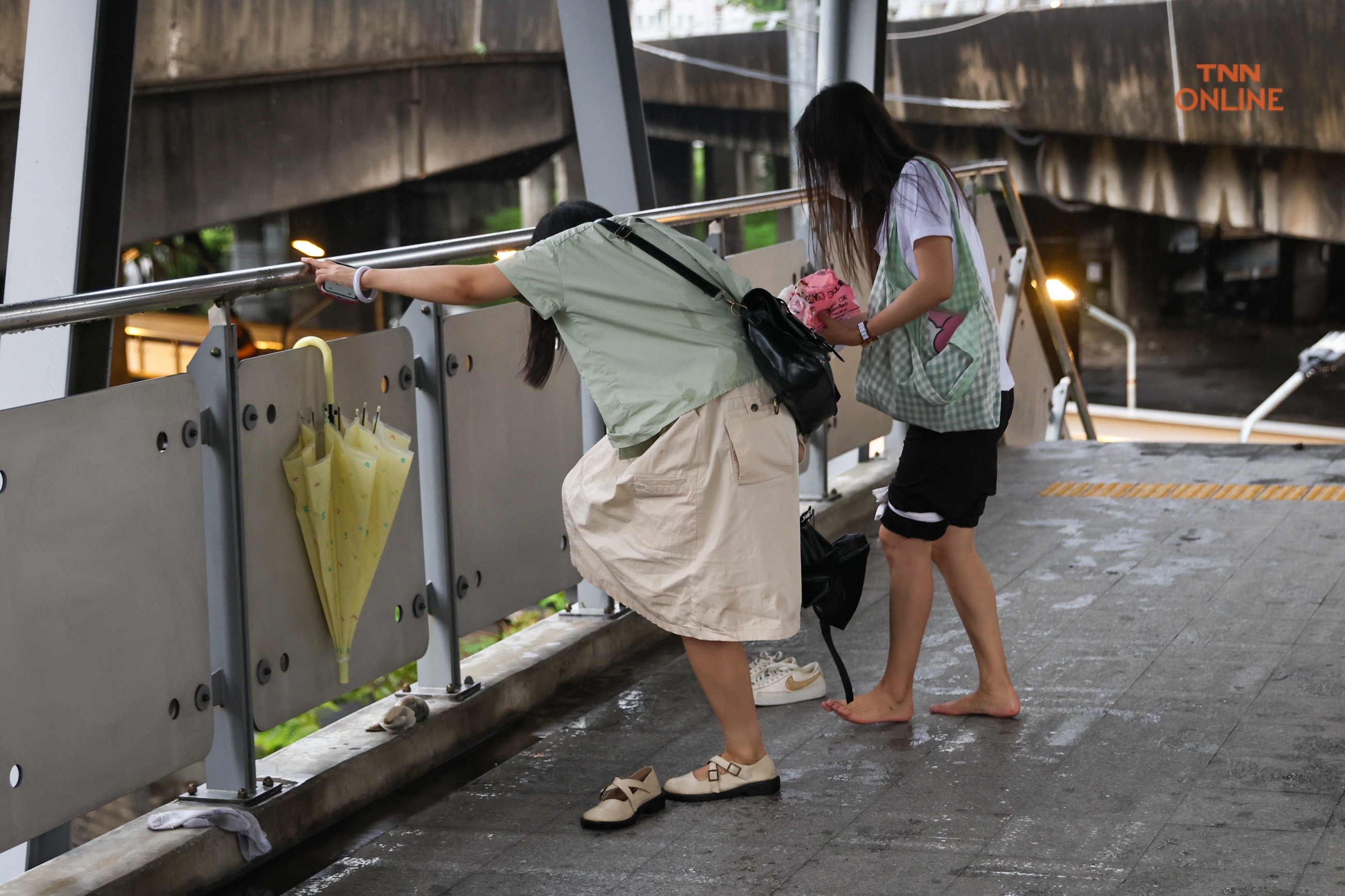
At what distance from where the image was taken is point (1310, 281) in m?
28.4

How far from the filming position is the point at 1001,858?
105 inches

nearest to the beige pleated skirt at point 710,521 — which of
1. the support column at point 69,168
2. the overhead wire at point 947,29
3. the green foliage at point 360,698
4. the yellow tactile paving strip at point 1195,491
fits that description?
the support column at point 69,168

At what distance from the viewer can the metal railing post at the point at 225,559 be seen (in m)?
2.75

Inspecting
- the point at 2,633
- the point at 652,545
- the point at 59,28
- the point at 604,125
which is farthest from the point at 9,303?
the point at 604,125

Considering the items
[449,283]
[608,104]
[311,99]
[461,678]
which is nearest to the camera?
[449,283]

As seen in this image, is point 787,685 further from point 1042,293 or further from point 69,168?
point 1042,293

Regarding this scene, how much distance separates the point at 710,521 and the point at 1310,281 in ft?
93.5

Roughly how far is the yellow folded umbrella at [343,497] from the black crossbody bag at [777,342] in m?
0.69

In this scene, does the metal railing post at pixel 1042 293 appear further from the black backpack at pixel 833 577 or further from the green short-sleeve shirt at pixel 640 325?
the green short-sleeve shirt at pixel 640 325

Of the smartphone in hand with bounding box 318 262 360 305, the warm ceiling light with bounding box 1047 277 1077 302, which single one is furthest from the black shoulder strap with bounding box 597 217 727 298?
the warm ceiling light with bounding box 1047 277 1077 302

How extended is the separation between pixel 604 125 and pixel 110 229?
6.44 feet

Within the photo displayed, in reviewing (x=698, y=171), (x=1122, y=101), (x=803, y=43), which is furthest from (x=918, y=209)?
(x=698, y=171)

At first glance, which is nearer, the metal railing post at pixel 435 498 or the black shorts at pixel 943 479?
the black shorts at pixel 943 479

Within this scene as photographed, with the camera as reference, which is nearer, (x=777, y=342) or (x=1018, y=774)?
(x=777, y=342)
